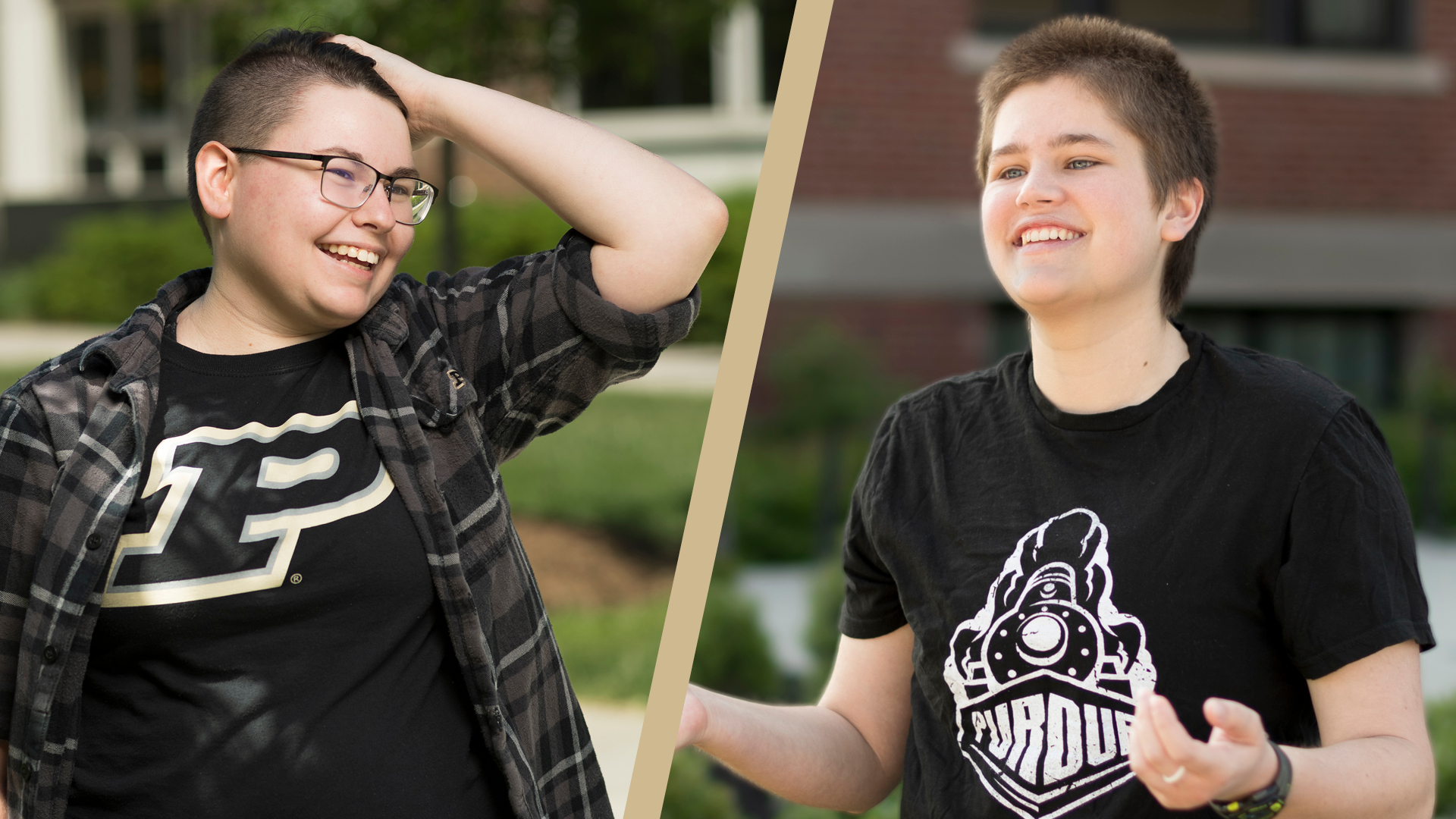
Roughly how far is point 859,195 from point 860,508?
6592 mm

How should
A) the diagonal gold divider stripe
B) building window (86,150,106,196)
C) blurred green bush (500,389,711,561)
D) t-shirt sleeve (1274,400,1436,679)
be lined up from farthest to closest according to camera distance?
building window (86,150,106,196), blurred green bush (500,389,711,561), the diagonal gold divider stripe, t-shirt sleeve (1274,400,1436,679)

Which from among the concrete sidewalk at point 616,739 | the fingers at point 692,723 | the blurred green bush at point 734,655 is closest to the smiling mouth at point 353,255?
the fingers at point 692,723

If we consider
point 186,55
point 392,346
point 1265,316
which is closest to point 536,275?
point 392,346

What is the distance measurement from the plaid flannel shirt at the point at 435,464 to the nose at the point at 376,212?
14cm

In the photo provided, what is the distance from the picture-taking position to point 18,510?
178 cm

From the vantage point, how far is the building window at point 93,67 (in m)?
17.0

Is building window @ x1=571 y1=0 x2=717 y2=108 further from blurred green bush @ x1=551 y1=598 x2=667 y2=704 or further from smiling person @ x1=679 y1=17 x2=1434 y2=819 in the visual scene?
smiling person @ x1=679 y1=17 x2=1434 y2=819

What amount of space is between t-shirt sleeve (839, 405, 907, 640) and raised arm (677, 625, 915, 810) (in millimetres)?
29

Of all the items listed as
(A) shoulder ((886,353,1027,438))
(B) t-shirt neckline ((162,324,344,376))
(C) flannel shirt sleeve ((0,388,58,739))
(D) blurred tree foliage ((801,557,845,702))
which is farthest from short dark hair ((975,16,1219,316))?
(D) blurred tree foliage ((801,557,845,702))

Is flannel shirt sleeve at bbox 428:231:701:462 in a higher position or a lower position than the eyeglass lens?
lower

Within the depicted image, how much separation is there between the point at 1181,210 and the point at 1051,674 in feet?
2.13

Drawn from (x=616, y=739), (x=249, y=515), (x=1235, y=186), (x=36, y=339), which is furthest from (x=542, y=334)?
(x=36, y=339)

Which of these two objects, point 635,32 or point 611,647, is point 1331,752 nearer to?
point 611,647

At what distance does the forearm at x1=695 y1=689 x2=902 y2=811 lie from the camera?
6.61ft
